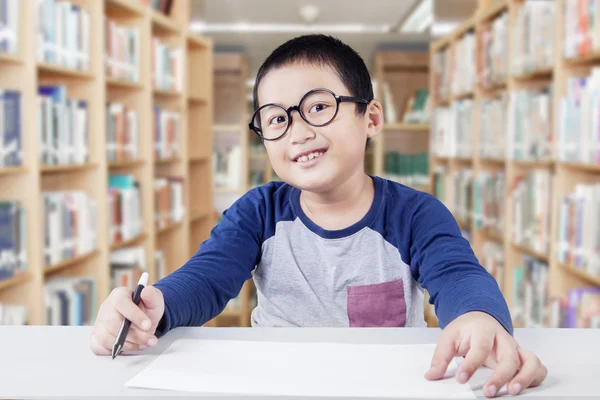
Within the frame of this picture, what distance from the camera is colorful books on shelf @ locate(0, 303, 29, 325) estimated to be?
2.29 metres

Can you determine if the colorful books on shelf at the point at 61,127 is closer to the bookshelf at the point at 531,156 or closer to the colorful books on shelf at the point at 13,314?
the colorful books on shelf at the point at 13,314

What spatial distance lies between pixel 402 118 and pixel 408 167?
1.35 feet

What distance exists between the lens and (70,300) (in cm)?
270

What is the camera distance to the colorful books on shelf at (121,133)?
310 cm

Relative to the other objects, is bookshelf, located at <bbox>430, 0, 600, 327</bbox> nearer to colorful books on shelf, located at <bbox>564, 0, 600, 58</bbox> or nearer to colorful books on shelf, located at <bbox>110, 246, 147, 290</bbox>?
colorful books on shelf, located at <bbox>564, 0, 600, 58</bbox>

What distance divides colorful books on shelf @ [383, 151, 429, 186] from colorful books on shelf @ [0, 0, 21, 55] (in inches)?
129

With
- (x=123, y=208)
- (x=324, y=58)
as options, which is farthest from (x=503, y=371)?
(x=123, y=208)

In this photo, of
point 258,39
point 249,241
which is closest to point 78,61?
point 249,241

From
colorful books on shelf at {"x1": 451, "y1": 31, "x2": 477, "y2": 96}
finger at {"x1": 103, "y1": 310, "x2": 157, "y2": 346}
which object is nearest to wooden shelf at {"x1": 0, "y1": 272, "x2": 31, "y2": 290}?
finger at {"x1": 103, "y1": 310, "x2": 157, "y2": 346}

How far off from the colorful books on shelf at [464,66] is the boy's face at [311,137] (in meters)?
2.95

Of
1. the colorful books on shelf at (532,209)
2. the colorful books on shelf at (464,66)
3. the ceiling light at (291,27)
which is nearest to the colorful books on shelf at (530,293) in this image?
the colorful books on shelf at (532,209)

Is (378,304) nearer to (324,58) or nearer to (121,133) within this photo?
(324,58)

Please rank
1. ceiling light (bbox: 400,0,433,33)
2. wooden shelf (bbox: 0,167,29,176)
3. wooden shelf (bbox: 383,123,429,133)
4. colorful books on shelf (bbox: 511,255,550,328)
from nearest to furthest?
1. wooden shelf (bbox: 0,167,29,176)
2. colorful books on shelf (bbox: 511,255,550,328)
3. wooden shelf (bbox: 383,123,429,133)
4. ceiling light (bbox: 400,0,433,33)

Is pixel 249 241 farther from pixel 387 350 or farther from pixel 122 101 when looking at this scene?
pixel 122 101
